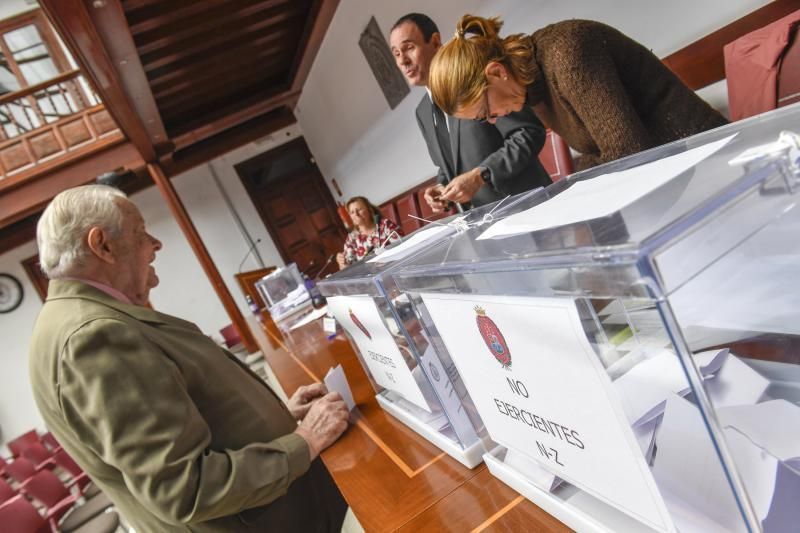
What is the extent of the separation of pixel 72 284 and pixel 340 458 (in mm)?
623

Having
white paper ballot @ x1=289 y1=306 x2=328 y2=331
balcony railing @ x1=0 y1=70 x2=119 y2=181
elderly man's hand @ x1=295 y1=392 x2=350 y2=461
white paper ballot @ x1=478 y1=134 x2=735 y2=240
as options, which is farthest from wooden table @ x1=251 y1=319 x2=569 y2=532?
balcony railing @ x1=0 y1=70 x2=119 y2=181

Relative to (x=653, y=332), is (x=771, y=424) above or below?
below

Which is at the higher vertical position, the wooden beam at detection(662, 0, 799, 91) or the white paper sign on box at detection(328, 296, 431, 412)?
the wooden beam at detection(662, 0, 799, 91)

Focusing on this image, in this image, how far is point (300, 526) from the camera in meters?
1.04

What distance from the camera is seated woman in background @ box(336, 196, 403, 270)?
3186 mm

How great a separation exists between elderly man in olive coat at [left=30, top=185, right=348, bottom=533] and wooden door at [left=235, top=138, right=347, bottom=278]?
6614mm

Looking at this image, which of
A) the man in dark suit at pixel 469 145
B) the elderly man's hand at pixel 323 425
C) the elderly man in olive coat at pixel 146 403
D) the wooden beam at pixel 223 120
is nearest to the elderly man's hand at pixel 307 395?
the elderly man in olive coat at pixel 146 403

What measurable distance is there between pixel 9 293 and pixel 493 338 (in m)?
8.57

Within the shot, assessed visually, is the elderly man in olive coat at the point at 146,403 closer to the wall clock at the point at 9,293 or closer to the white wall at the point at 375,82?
the white wall at the point at 375,82

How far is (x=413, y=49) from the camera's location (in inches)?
64.6

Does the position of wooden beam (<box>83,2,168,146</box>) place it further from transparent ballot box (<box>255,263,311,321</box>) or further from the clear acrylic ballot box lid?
the clear acrylic ballot box lid

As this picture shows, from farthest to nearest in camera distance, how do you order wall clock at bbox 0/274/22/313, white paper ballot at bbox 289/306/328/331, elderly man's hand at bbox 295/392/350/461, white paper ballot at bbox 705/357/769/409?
wall clock at bbox 0/274/22/313, white paper ballot at bbox 289/306/328/331, elderly man's hand at bbox 295/392/350/461, white paper ballot at bbox 705/357/769/409

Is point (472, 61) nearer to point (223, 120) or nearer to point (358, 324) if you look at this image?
point (358, 324)

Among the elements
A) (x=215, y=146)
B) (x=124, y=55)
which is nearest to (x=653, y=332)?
(x=124, y=55)
